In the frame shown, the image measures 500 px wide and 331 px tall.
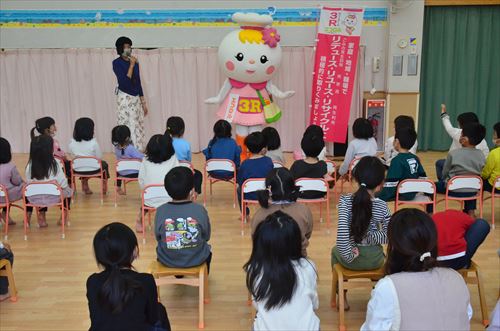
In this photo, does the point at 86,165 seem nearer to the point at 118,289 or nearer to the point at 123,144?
the point at 123,144

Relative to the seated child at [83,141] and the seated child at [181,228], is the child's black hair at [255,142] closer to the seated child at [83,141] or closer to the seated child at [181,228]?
the seated child at [181,228]

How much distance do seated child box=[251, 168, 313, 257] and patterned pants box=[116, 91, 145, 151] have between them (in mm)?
4373

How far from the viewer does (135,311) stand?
85.3 inches

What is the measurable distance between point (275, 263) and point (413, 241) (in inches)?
22.0

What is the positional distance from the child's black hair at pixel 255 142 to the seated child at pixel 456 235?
6.56ft

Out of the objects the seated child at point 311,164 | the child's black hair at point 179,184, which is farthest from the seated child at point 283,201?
the seated child at point 311,164

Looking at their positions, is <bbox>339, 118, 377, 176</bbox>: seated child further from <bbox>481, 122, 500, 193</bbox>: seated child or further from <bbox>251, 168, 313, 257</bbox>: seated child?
<bbox>251, 168, 313, 257</bbox>: seated child

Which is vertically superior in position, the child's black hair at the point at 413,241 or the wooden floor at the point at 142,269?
the child's black hair at the point at 413,241

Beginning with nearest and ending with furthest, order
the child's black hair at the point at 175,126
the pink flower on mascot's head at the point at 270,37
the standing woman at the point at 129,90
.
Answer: the child's black hair at the point at 175,126 → the pink flower on mascot's head at the point at 270,37 → the standing woman at the point at 129,90

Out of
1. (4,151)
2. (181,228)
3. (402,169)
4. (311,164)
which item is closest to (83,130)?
(4,151)

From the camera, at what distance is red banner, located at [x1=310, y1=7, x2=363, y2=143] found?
7363 millimetres

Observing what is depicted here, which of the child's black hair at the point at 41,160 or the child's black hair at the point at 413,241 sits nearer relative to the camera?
the child's black hair at the point at 413,241

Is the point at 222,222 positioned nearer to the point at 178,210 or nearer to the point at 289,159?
the point at 178,210

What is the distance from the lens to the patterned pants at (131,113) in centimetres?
718
